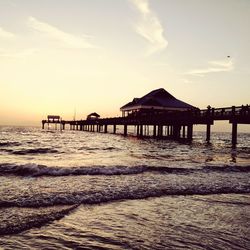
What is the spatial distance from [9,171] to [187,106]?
4089cm

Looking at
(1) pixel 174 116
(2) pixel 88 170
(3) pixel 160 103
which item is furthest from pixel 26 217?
(3) pixel 160 103

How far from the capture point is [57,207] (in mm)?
5473

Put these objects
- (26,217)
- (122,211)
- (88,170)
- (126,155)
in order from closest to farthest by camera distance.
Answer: (26,217), (122,211), (88,170), (126,155)

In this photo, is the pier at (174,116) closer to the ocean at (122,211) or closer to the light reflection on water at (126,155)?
the light reflection on water at (126,155)

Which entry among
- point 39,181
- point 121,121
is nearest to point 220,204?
point 39,181

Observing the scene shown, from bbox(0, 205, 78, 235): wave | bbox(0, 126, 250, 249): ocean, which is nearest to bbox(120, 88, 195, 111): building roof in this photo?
bbox(0, 126, 250, 249): ocean

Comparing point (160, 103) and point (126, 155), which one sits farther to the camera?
point (160, 103)

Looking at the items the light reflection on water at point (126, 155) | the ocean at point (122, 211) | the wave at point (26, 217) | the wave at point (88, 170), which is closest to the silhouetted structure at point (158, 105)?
the light reflection on water at point (126, 155)

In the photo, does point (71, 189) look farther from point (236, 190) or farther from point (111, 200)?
point (236, 190)

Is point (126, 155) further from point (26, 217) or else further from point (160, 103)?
point (160, 103)

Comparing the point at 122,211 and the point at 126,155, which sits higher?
the point at 122,211

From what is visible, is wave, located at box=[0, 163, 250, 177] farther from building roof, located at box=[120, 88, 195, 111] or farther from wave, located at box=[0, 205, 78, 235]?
building roof, located at box=[120, 88, 195, 111]

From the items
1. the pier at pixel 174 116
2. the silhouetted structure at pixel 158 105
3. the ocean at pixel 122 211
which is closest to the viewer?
the ocean at pixel 122 211

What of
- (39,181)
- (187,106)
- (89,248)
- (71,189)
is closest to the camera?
(89,248)
